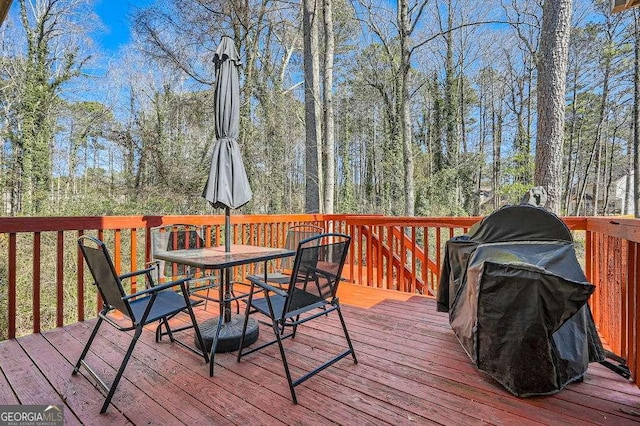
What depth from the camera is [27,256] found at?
7777 mm

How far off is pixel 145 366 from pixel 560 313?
2.67 meters

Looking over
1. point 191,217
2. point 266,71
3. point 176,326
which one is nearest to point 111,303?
point 176,326

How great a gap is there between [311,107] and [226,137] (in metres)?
4.74

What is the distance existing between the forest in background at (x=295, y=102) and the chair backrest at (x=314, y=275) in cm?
479

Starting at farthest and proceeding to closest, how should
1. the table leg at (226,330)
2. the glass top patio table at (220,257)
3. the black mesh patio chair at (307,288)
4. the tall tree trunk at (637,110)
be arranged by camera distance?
the tall tree trunk at (637,110) < the table leg at (226,330) < the glass top patio table at (220,257) < the black mesh patio chair at (307,288)

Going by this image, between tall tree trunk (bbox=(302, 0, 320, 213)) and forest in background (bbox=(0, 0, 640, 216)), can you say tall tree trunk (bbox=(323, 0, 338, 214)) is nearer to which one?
forest in background (bbox=(0, 0, 640, 216))

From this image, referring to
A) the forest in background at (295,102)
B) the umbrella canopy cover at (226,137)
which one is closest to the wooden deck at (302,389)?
the umbrella canopy cover at (226,137)

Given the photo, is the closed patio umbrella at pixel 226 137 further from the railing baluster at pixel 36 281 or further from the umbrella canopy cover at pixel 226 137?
the railing baluster at pixel 36 281

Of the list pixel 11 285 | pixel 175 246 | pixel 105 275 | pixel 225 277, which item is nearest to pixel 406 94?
pixel 175 246

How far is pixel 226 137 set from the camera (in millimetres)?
2707

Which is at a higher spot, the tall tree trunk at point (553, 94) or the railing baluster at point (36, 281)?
the tall tree trunk at point (553, 94)

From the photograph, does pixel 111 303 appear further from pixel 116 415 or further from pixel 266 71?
pixel 266 71

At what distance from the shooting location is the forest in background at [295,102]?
8773 millimetres

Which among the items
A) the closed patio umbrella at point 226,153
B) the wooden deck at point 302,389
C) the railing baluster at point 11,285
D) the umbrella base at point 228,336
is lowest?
the wooden deck at point 302,389
